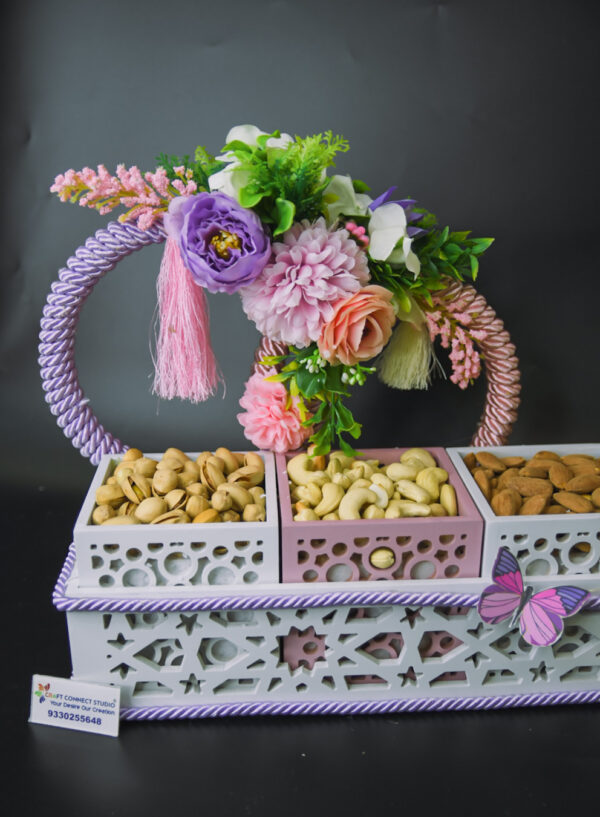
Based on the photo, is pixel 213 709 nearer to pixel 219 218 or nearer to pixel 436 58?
Result: pixel 219 218

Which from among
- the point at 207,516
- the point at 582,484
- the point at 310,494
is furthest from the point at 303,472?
the point at 582,484

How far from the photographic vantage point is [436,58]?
5.84ft

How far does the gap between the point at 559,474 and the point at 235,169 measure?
1.92 feet

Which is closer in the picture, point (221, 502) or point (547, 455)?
point (221, 502)

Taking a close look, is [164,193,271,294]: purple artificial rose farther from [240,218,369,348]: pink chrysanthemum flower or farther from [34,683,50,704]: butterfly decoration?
[34,683,50,704]: butterfly decoration

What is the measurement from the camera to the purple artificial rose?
3.94ft

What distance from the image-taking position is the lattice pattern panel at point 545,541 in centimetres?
124

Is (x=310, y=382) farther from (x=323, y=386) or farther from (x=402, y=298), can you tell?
(x=402, y=298)

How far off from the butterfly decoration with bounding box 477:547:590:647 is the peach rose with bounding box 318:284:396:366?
0.31m

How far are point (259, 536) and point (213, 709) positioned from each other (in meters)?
0.25

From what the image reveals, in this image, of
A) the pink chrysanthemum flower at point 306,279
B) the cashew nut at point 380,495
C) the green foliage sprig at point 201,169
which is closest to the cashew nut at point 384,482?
the cashew nut at point 380,495

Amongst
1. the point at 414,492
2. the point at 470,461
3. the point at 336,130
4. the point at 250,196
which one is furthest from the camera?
the point at 336,130

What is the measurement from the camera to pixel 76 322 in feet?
4.59

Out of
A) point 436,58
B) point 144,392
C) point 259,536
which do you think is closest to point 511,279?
point 436,58
